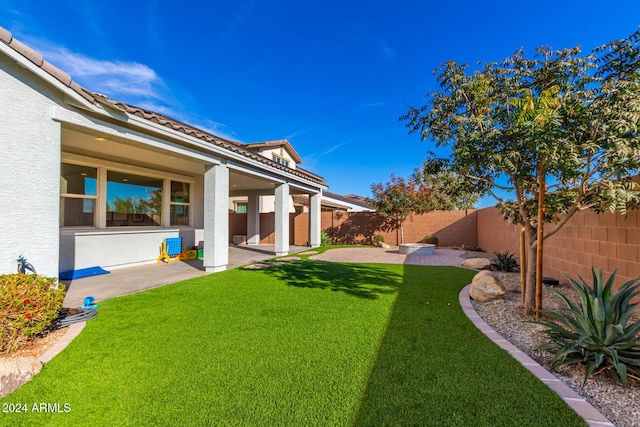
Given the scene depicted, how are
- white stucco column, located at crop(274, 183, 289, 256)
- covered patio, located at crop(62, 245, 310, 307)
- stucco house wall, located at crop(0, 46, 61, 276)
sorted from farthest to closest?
1. white stucco column, located at crop(274, 183, 289, 256)
2. covered patio, located at crop(62, 245, 310, 307)
3. stucco house wall, located at crop(0, 46, 61, 276)

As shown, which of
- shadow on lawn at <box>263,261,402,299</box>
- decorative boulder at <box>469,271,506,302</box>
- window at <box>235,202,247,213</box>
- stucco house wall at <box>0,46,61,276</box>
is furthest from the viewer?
window at <box>235,202,247,213</box>

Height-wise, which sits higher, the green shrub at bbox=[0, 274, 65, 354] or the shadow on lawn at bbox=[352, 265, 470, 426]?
the green shrub at bbox=[0, 274, 65, 354]

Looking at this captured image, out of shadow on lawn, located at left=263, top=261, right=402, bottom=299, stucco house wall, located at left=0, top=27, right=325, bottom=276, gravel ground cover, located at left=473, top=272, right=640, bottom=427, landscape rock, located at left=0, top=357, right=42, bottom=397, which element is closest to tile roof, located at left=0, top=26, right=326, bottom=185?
stucco house wall, located at left=0, top=27, right=325, bottom=276

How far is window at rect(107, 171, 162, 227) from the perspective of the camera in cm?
972

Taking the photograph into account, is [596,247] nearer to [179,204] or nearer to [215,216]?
[215,216]

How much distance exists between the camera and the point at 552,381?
292cm

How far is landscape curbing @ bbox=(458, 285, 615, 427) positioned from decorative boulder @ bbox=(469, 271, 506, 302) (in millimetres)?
1195

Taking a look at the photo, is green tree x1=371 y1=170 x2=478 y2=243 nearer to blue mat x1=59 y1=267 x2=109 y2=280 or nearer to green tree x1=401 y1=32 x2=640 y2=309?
green tree x1=401 y1=32 x2=640 y2=309

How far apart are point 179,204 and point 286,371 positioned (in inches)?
427

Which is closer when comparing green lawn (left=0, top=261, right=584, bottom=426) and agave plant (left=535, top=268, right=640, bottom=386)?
green lawn (left=0, top=261, right=584, bottom=426)

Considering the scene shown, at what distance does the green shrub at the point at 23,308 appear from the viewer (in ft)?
11.6

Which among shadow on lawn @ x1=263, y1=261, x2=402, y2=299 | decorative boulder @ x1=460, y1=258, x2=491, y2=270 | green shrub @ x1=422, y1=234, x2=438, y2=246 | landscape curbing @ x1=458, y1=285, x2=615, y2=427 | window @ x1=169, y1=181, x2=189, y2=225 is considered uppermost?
window @ x1=169, y1=181, x2=189, y2=225

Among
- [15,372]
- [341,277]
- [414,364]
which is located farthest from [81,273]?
[414,364]

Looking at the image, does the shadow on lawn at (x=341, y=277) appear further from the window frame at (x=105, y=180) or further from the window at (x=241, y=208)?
the window at (x=241, y=208)
